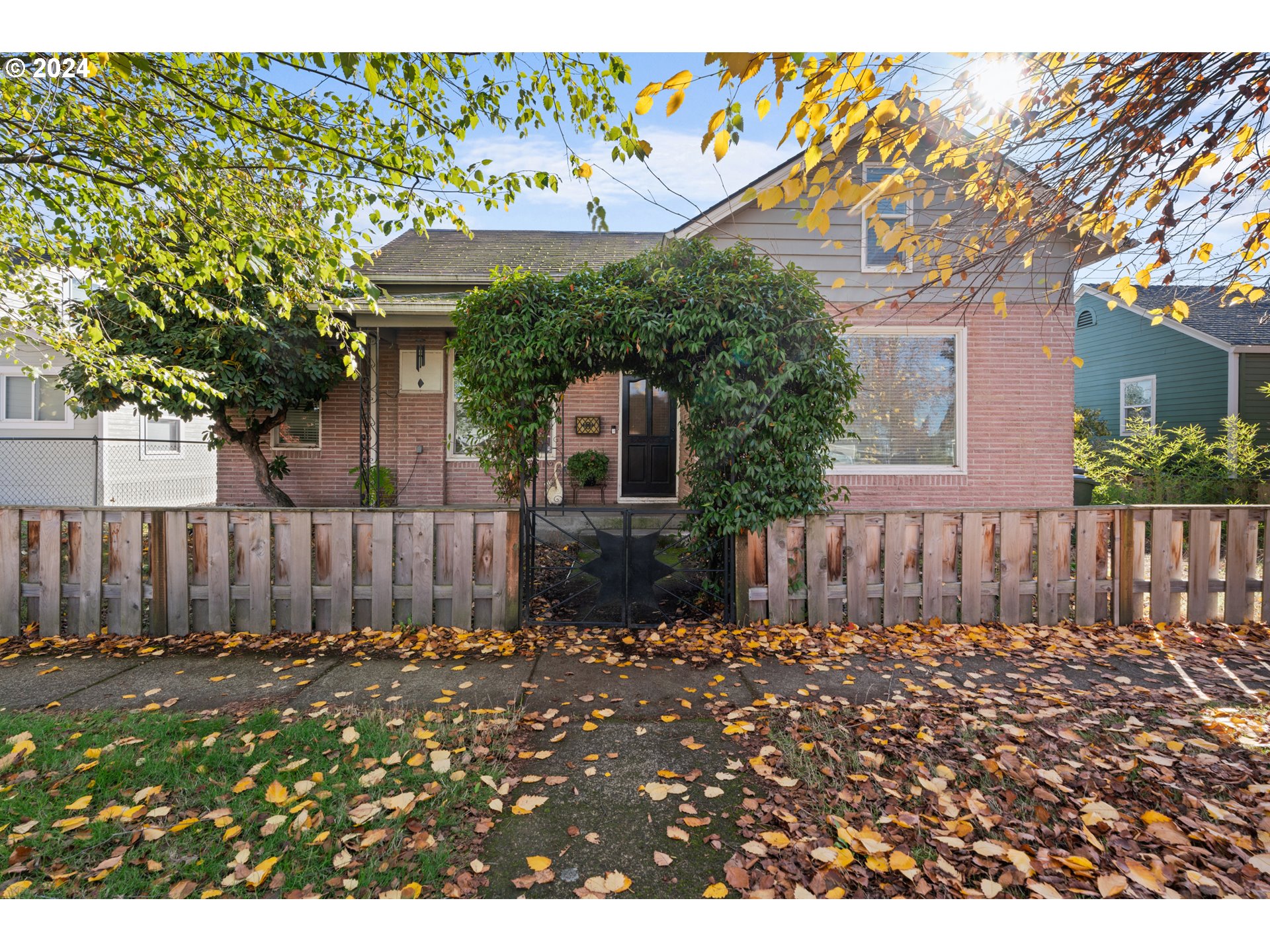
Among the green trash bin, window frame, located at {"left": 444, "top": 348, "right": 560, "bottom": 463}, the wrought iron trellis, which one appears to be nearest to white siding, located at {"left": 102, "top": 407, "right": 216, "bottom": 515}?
the wrought iron trellis

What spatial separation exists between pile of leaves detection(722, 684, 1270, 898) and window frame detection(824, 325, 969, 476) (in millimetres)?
5255

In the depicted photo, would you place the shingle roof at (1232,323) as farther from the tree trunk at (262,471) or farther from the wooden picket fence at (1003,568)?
the tree trunk at (262,471)

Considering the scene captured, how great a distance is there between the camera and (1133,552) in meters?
5.15

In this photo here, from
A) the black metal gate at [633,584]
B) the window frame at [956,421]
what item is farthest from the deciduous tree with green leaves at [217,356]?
Answer: the window frame at [956,421]

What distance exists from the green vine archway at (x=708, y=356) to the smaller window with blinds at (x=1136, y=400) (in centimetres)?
1537

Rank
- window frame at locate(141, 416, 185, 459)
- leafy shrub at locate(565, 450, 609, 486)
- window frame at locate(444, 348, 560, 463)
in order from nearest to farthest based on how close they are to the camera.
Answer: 1. leafy shrub at locate(565, 450, 609, 486)
2. window frame at locate(444, 348, 560, 463)
3. window frame at locate(141, 416, 185, 459)

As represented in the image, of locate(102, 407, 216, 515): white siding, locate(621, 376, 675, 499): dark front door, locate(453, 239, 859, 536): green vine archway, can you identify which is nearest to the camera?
locate(453, 239, 859, 536): green vine archway

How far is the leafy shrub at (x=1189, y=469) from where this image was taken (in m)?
12.3

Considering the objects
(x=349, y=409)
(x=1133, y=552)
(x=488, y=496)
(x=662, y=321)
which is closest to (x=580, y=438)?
(x=488, y=496)

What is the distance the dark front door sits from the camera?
10.7 metres

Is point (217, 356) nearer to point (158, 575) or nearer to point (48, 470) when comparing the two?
point (158, 575)

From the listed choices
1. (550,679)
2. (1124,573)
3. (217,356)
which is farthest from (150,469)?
(1124,573)

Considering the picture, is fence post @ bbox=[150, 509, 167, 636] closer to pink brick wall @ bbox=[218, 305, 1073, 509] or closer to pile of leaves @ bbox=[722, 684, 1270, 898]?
pile of leaves @ bbox=[722, 684, 1270, 898]

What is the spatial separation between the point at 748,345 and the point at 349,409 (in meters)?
8.25
